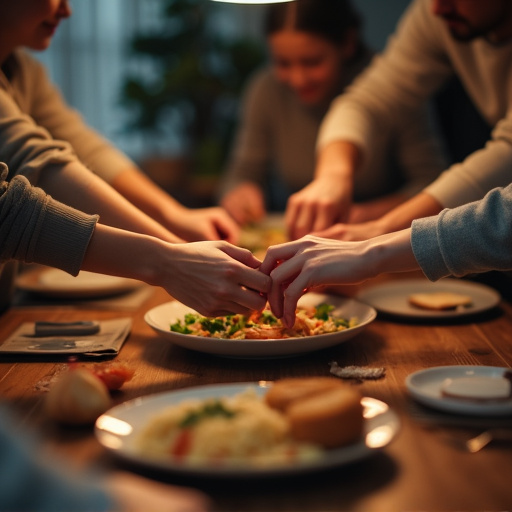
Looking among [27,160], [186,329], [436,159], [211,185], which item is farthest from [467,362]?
[211,185]

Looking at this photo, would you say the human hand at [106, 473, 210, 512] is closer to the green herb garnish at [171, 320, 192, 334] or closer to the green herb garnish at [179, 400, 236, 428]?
the green herb garnish at [179, 400, 236, 428]

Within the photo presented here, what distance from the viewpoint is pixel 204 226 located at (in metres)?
1.90

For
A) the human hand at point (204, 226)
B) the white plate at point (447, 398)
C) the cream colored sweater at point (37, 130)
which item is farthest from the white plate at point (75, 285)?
the white plate at point (447, 398)

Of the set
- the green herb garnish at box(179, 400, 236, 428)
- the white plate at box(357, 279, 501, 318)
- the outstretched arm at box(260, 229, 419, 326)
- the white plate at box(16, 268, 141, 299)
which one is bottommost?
the white plate at box(357, 279, 501, 318)

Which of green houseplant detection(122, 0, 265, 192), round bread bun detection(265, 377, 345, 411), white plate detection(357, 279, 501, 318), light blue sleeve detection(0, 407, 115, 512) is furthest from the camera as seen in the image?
green houseplant detection(122, 0, 265, 192)

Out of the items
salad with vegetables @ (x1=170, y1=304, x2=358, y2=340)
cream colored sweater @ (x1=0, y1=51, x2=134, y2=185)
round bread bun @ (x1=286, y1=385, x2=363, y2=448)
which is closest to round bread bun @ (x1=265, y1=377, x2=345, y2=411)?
round bread bun @ (x1=286, y1=385, x2=363, y2=448)

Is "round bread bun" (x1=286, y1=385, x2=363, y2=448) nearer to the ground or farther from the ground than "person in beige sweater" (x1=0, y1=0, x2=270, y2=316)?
nearer to the ground

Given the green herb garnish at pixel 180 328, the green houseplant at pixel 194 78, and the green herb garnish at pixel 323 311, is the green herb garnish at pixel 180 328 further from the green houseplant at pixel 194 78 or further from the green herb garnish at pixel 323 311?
the green houseplant at pixel 194 78

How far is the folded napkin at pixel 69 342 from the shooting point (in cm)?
134

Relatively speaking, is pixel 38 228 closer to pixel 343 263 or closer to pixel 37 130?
pixel 37 130

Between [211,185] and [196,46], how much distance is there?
1.01m

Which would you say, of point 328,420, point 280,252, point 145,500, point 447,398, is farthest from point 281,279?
point 145,500

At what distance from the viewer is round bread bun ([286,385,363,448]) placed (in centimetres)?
81

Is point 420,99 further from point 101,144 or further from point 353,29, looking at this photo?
point 101,144
